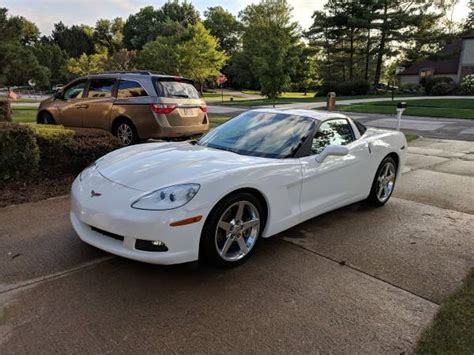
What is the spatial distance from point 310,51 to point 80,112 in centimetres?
4229

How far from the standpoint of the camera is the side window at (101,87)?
7939 millimetres

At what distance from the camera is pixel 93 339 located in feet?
7.52

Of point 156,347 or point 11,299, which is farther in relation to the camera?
point 11,299

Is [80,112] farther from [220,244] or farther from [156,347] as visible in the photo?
[156,347]

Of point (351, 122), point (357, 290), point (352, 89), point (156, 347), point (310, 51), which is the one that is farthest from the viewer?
point (310, 51)


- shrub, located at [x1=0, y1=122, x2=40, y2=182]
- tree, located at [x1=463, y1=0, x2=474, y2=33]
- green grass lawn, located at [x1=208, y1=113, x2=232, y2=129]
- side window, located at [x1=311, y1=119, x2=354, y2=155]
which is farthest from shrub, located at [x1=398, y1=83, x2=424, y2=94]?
shrub, located at [x1=0, y1=122, x2=40, y2=182]

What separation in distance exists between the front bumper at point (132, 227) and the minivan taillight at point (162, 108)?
4.53 metres

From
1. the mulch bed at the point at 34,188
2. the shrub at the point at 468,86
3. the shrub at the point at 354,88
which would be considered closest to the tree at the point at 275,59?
the shrub at the point at 354,88

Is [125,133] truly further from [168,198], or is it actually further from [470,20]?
[470,20]

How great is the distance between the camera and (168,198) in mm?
2828

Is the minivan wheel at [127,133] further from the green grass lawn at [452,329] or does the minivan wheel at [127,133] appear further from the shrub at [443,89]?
the shrub at [443,89]

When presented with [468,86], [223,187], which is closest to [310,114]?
[223,187]

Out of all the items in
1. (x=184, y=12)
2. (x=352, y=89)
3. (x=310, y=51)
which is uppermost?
(x=184, y=12)

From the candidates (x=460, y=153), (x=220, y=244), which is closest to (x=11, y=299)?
(x=220, y=244)
